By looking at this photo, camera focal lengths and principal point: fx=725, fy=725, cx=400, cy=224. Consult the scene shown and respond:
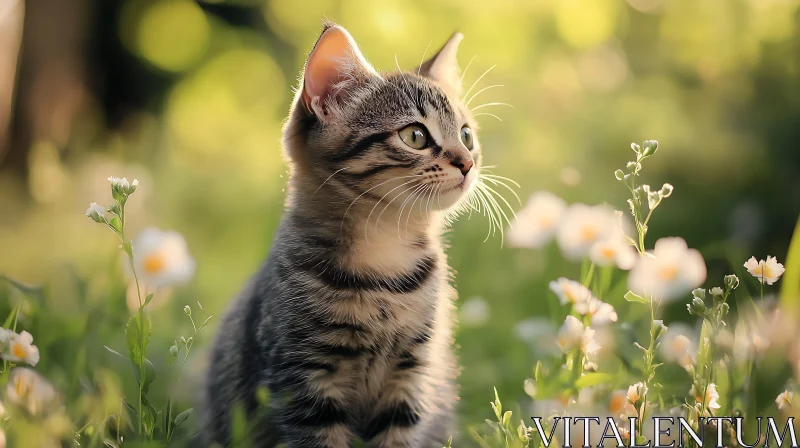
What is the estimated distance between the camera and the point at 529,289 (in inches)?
132

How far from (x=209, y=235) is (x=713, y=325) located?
3.39m

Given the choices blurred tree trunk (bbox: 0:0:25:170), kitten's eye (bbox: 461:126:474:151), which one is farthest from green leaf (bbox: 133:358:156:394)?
blurred tree trunk (bbox: 0:0:25:170)

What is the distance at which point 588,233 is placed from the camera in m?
2.10

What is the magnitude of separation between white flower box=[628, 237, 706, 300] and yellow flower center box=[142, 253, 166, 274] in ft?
4.40

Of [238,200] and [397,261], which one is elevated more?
[238,200]

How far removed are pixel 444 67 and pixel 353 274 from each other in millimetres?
825

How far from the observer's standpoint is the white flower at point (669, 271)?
67.2 inches

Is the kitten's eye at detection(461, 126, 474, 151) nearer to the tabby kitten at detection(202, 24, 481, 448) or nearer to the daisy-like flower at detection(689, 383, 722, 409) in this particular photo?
the tabby kitten at detection(202, 24, 481, 448)

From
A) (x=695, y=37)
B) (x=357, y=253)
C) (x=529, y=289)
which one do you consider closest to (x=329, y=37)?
(x=357, y=253)

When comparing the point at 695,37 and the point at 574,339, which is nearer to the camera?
the point at 574,339

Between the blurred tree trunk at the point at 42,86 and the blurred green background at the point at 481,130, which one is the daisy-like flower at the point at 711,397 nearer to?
the blurred green background at the point at 481,130

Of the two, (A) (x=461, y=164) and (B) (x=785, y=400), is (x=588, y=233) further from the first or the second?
(B) (x=785, y=400)

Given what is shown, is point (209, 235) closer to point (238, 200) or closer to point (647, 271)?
point (238, 200)

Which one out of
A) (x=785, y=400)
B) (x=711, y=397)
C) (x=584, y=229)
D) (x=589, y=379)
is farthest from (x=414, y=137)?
(x=785, y=400)
